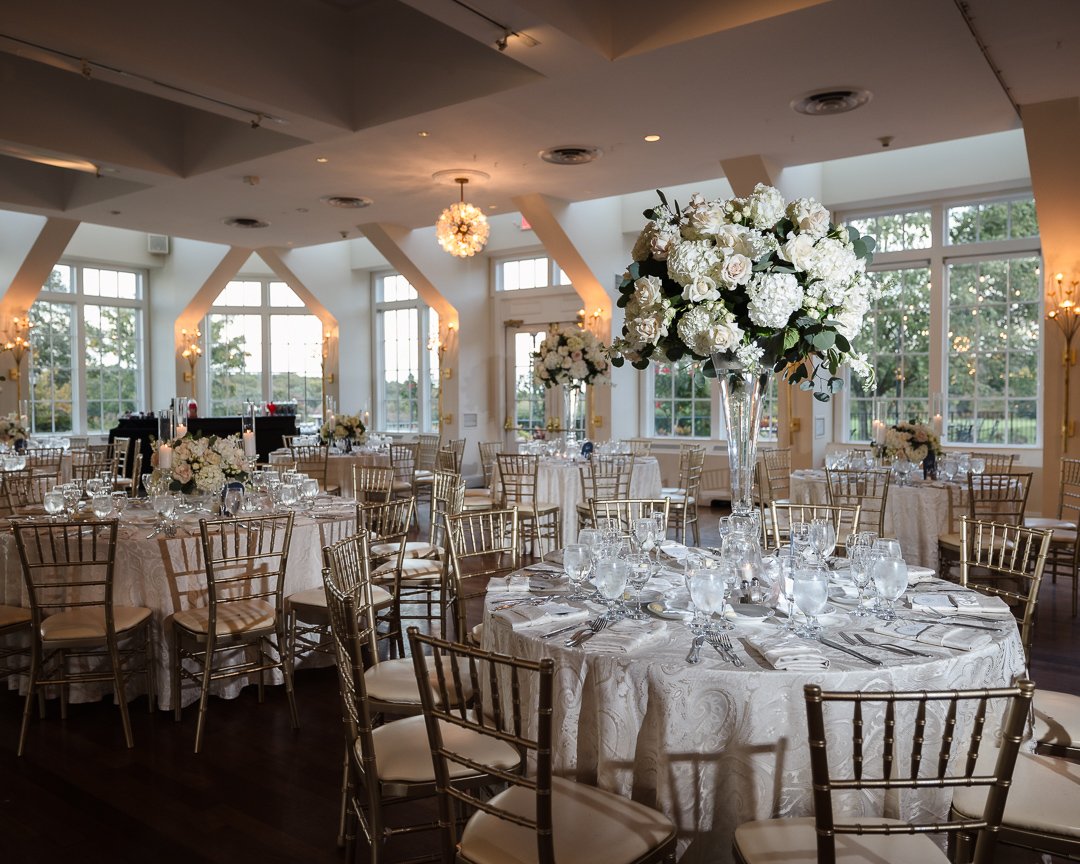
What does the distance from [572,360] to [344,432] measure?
308 centimetres

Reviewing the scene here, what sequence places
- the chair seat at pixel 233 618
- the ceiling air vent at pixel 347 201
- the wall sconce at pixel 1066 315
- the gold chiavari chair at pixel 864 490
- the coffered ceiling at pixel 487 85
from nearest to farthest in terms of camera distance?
the chair seat at pixel 233 618, the coffered ceiling at pixel 487 85, the gold chiavari chair at pixel 864 490, the wall sconce at pixel 1066 315, the ceiling air vent at pixel 347 201

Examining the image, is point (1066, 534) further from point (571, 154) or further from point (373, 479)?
point (571, 154)

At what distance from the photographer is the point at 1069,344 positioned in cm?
785

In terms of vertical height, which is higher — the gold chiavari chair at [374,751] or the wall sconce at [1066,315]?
the wall sconce at [1066,315]

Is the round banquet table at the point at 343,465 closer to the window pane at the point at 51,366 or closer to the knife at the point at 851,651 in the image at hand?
the window pane at the point at 51,366

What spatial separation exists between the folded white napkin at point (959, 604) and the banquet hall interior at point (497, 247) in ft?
0.55

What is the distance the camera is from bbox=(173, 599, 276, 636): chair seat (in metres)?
3.98

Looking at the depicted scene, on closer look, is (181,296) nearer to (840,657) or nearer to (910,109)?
(910,109)

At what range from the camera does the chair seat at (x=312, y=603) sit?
167 inches

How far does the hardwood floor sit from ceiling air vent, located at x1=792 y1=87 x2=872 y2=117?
4518mm

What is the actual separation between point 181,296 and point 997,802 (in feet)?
53.7

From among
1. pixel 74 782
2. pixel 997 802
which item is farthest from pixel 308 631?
pixel 997 802

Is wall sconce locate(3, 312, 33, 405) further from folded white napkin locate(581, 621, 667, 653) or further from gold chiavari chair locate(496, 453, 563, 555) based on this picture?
folded white napkin locate(581, 621, 667, 653)

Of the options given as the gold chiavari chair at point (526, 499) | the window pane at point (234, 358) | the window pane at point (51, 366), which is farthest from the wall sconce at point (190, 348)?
the gold chiavari chair at point (526, 499)
